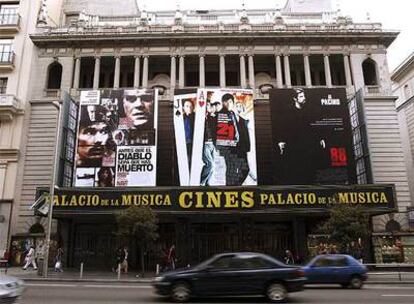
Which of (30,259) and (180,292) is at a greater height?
(30,259)

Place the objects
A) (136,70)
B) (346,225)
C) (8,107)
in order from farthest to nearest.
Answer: (136,70), (8,107), (346,225)

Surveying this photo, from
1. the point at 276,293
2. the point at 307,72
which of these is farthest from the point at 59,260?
the point at 307,72

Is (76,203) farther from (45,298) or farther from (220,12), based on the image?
(220,12)

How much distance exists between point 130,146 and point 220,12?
716 inches

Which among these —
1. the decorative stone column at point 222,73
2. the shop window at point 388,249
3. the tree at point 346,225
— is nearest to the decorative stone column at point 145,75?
the decorative stone column at point 222,73

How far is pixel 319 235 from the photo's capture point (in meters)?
30.0

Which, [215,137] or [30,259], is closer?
[30,259]

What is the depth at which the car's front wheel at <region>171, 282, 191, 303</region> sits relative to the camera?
1202 centimetres

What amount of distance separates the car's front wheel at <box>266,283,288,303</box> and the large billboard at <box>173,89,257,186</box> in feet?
56.1

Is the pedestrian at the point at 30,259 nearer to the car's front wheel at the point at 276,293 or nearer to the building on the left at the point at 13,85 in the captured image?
the building on the left at the point at 13,85

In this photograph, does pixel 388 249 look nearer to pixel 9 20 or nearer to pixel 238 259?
pixel 238 259

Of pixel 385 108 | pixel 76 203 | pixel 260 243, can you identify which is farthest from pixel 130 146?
pixel 385 108

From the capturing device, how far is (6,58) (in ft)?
117

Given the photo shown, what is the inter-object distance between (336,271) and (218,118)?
1661 centimetres
